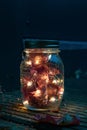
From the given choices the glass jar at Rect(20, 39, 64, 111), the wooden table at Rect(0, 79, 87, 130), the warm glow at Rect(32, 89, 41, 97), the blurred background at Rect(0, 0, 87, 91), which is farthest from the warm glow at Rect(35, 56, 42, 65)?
the blurred background at Rect(0, 0, 87, 91)

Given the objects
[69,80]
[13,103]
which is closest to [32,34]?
[69,80]

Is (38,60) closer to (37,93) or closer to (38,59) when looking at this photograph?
(38,59)

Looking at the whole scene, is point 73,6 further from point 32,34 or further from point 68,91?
point 68,91

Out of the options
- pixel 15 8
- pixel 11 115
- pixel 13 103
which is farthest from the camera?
pixel 15 8

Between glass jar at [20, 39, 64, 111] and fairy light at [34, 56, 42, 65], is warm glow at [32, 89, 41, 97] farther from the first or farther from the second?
fairy light at [34, 56, 42, 65]

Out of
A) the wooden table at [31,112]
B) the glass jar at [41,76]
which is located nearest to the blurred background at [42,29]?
the wooden table at [31,112]
